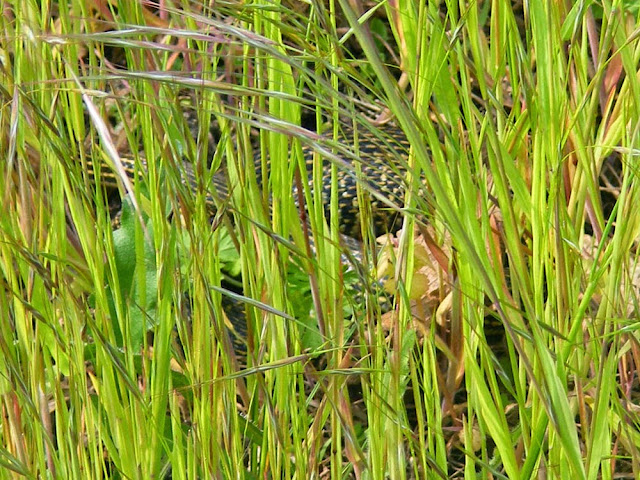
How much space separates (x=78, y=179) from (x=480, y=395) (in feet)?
1.03

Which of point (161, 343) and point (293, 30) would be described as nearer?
point (293, 30)

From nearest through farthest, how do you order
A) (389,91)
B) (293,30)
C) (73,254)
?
(389,91) → (293,30) → (73,254)

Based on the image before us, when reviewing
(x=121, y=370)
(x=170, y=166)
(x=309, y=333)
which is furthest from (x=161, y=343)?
(x=309, y=333)

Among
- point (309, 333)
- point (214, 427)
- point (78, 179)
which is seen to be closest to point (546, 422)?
point (214, 427)

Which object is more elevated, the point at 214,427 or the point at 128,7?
the point at 128,7

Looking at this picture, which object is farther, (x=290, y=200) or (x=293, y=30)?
(x=290, y=200)

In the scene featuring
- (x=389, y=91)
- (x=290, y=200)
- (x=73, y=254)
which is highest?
(x=389, y=91)

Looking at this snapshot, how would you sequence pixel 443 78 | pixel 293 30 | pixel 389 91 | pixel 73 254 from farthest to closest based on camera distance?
1. pixel 73 254
2. pixel 443 78
3. pixel 293 30
4. pixel 389 91

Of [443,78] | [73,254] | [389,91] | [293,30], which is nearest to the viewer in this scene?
[389,91]

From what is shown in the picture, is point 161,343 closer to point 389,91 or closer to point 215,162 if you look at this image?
point 215,162

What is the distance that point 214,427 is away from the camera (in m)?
0.62

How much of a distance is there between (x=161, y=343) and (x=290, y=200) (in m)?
0.15

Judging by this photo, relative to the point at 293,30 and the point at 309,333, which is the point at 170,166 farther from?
the point at 309,333

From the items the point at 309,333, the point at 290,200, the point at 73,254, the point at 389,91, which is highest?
the point at 389,91
